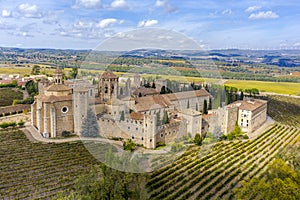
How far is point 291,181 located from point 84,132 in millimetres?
17861

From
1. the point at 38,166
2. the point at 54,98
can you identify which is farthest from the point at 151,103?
the point at 38,166

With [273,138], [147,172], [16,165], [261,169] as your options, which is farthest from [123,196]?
[273,138]

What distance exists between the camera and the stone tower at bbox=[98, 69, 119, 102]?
27.6 metres

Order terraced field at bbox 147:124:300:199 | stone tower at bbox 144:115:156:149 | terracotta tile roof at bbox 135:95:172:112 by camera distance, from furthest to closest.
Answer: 1. terracotta tile roof at bbox 135:95:172:112
2. stone tower at bbox 144:115:156:149
3. terraced field at bbox 147:124:300:199

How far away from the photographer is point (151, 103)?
1104 inches

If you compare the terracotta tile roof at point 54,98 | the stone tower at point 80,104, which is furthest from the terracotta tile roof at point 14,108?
the stone tower at point 80,104

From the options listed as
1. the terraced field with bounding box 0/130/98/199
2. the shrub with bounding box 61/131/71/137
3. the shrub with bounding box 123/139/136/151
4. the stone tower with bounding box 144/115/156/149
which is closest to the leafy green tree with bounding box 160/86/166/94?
the shrub with bounding box 61/131/71/137

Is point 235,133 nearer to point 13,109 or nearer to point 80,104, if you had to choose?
point 80,104

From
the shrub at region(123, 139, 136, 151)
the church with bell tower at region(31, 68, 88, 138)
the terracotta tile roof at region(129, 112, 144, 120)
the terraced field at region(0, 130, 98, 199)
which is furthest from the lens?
the church with bell tower at region(31, 68, 88, 138)

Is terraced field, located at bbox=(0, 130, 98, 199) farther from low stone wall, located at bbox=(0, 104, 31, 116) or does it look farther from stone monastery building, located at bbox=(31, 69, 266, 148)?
low stone wall, located at bbox=(0, 104, 31, 116)

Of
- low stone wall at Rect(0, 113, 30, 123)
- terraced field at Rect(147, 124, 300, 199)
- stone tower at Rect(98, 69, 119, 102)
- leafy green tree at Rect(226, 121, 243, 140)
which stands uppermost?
stone tower at Rect(98, 69, 119, 102)

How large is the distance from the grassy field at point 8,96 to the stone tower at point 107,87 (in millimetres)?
21394

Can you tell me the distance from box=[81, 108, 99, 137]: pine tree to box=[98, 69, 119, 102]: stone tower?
2097 millimetres

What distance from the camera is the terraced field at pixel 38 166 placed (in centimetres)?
1597
